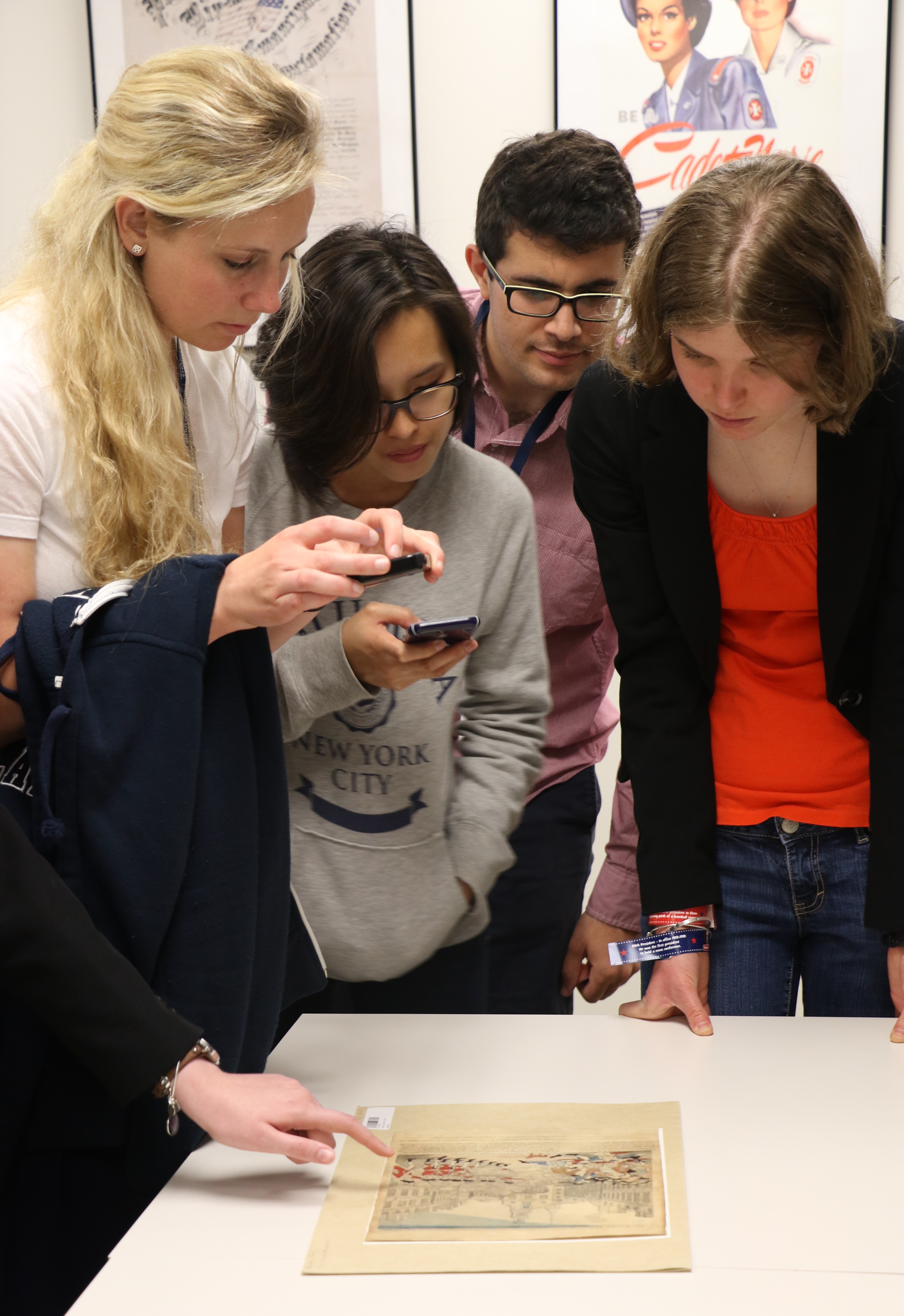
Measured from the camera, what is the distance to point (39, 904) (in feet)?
3.03

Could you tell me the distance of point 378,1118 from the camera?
3.56ft

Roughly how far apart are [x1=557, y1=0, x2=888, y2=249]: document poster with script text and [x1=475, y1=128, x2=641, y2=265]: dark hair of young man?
2.61 ft

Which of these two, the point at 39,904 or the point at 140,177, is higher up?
the point at 140,177

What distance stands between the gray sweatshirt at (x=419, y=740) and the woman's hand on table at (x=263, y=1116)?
40 centimetres

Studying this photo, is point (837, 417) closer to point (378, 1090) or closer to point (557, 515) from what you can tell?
point (557, 515)

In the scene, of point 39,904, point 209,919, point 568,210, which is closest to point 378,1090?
point 209,919

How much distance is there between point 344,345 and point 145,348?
9.4 inches

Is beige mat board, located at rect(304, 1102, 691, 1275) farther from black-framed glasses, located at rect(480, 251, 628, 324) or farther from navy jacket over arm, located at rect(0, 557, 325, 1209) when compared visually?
black-framed glasses, located at rect(480, 251, 628, 324)

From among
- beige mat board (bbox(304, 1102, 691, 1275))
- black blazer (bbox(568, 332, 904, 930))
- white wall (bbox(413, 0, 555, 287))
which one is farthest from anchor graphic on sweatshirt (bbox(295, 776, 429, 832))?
white wall (bbox(413, 0, 555, 287))

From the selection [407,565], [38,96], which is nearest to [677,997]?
[407,565]

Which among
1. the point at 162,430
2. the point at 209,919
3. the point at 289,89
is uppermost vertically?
the point at 289,89

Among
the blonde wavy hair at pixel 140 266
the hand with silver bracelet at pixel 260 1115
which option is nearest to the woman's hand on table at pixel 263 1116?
the hand with silver bracelet at pixel 260 1115

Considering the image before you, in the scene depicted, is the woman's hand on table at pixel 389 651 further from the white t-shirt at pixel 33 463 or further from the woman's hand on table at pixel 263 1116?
the woman's hand on table at pixel 263 1116

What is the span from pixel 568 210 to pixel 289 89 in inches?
20.5
